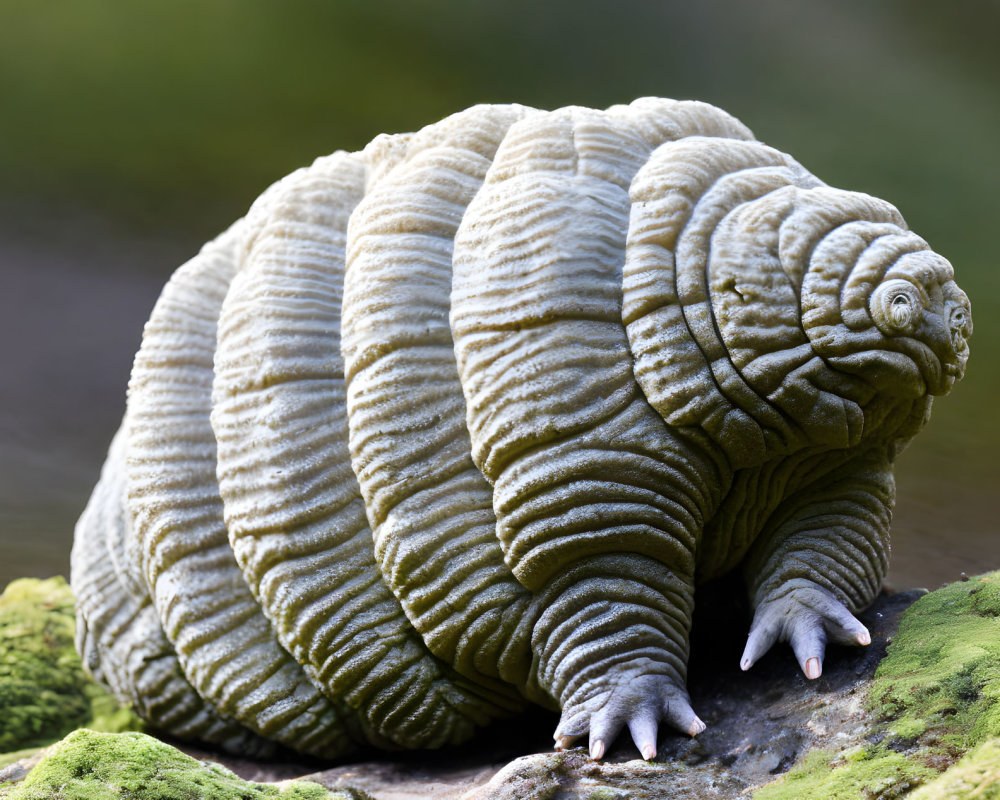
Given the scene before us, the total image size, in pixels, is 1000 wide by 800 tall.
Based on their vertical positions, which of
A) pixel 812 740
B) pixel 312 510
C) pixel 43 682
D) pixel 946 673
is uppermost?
pixel 312 510

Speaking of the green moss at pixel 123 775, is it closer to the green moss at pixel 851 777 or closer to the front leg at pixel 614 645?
the front leg at pixel 614 645

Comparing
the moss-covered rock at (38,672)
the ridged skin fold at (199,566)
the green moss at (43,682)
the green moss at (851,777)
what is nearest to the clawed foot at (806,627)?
the green moss at (851,777)

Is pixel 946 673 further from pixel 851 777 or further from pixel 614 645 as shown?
pixel 614 645

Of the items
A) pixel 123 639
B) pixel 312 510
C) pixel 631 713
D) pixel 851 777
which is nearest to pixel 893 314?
pixel 851 777

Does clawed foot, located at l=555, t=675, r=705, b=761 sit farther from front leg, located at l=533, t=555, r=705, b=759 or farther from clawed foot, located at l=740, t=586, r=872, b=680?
clawed foot, located at l=740, t=586, r=872, b=680

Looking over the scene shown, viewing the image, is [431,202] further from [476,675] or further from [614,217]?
[476,675]

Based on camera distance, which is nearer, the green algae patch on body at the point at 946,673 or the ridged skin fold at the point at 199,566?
the green algae patch on body at the point at 946,673
